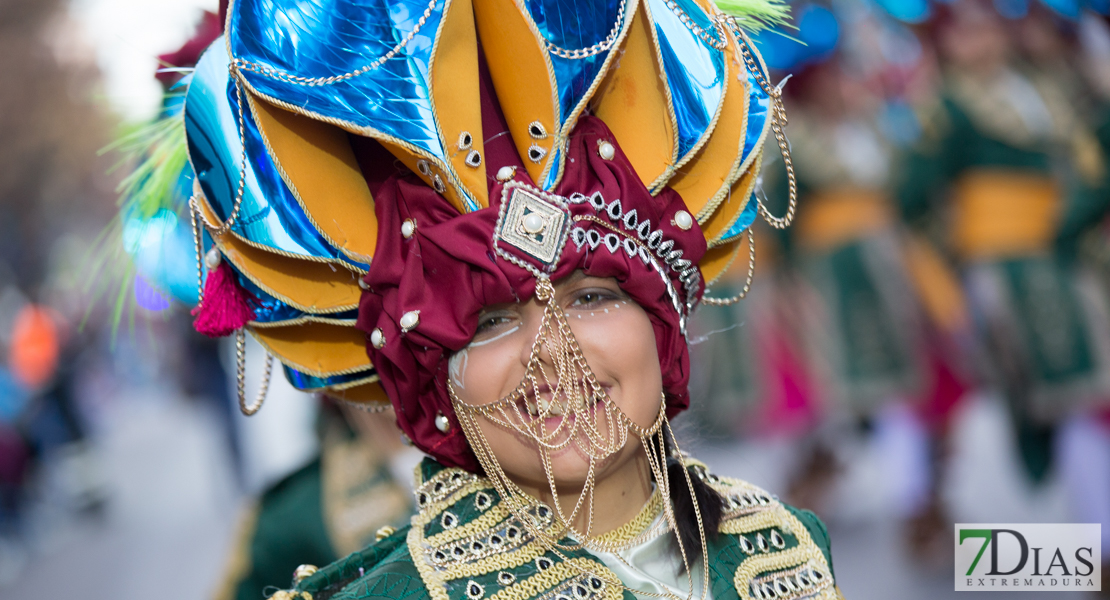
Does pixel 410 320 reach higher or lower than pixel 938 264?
higher

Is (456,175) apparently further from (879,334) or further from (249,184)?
(879,334)

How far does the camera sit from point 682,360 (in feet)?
6.77

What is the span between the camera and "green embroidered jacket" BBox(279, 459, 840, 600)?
188 cm

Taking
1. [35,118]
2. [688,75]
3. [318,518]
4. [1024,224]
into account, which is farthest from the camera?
[35,118]

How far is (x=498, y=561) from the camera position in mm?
1923

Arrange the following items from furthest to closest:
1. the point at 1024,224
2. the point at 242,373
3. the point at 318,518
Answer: the point at 1024,224 → the point at 318,518 → the point at 242,373

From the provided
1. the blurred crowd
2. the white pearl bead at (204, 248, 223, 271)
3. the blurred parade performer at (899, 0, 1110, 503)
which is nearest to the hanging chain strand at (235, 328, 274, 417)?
the white pearl bead at (204, 248, 223, 271)

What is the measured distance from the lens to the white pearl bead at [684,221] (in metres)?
1.96

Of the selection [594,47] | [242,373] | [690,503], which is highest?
[594,47]

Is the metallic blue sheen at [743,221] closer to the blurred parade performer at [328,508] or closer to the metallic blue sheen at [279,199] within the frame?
the metallic blue sheen at [279,199]

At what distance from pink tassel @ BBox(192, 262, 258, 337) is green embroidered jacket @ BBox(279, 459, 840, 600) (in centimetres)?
45

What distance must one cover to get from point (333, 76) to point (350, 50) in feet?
0.17

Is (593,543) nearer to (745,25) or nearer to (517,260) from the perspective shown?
(517,260)

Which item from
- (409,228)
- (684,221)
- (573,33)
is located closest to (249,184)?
(409,228)
